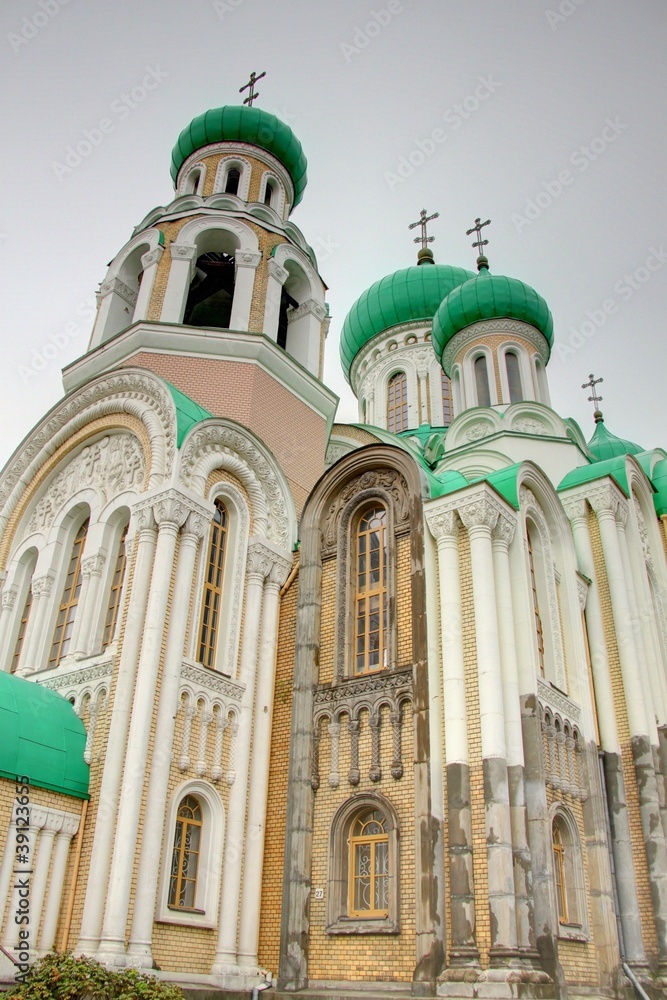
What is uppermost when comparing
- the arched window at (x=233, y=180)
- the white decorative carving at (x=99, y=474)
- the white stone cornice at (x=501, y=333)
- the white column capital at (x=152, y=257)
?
the arched window at (x=233, y=180)

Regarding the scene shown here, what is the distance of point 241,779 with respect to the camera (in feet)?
35.0

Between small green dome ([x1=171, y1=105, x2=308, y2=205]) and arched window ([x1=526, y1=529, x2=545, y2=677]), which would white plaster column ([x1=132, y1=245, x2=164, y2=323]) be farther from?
arched window ([x1=526, y1=529, x2=545, y2=677])

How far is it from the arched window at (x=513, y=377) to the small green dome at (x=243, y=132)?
19.1 ft

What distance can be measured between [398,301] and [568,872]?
1634cm

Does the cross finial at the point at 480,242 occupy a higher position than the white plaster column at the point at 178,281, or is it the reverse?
the cross finial at the point at 480,242

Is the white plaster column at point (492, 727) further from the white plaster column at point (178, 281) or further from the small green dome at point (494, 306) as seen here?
the small green dome at point (494, 306)

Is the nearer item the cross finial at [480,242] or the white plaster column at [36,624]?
the white plaster column at [36,624]

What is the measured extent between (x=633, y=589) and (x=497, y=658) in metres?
4.21

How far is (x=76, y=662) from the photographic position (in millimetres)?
11008

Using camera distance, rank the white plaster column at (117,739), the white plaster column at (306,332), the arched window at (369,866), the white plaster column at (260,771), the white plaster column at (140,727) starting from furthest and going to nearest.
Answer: the white plaster column at (306,332) → the white plaster column at (260,771) → the arched window at (369,866) → the white plaster column at (117,739) → the white plaster column at (140,727)

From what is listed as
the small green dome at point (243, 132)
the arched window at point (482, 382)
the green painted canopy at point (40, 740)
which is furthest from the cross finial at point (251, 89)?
the green painted canopy at point (40, 740)

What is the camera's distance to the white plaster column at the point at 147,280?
48.3 feet

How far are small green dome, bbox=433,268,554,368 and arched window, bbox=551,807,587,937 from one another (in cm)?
1101

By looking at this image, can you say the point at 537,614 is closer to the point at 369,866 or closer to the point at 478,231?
the point at 369,866
